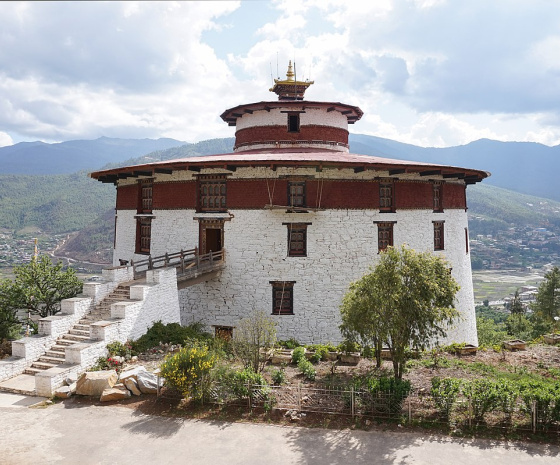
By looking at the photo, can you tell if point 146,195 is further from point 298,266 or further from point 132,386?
point 132,386

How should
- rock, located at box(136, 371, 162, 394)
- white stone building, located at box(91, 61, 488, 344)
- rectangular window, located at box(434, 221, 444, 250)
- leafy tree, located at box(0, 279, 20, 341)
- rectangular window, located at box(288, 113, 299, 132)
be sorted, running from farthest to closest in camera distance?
rectangular window, located at box(288, 113, 299, 132), rectangular window, located at box(434, 221, 444, 250), white stone building, located at box(91, 61, 488, 344), leafy tree, located at box(0, 279, 20, 341), rock, located at box(136, 371, 162, 394)

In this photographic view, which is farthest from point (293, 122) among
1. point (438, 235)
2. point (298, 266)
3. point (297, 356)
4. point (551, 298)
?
point (551, 298)

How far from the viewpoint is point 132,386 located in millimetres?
12812

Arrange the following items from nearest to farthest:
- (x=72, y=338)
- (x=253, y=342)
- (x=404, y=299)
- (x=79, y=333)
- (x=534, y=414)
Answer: (x=534, y=414) < (x=404, y=299) < (x=253, y=342) < (x=72, y=338) < (x=79, y=333)

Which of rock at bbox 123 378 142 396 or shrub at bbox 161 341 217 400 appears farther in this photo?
rock at bbox 123 378 142 396

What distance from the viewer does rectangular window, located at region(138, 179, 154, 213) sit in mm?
22766

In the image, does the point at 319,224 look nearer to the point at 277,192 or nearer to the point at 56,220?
the point at 277,192

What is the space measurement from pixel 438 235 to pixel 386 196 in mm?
4169

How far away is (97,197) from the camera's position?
5787 inches

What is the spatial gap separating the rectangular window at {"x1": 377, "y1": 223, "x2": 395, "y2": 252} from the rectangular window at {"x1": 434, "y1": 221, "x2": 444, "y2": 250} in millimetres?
3258

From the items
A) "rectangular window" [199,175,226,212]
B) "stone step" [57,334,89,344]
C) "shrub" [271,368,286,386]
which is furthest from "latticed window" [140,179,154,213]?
"shrub" [271,368,286,386]

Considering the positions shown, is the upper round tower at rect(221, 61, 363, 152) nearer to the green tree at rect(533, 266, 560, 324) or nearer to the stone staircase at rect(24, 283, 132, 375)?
the stone staircase at rect(24, 283, 132, 375)

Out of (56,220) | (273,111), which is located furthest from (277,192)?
(56,220)

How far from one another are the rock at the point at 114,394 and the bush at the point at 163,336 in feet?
8.59
